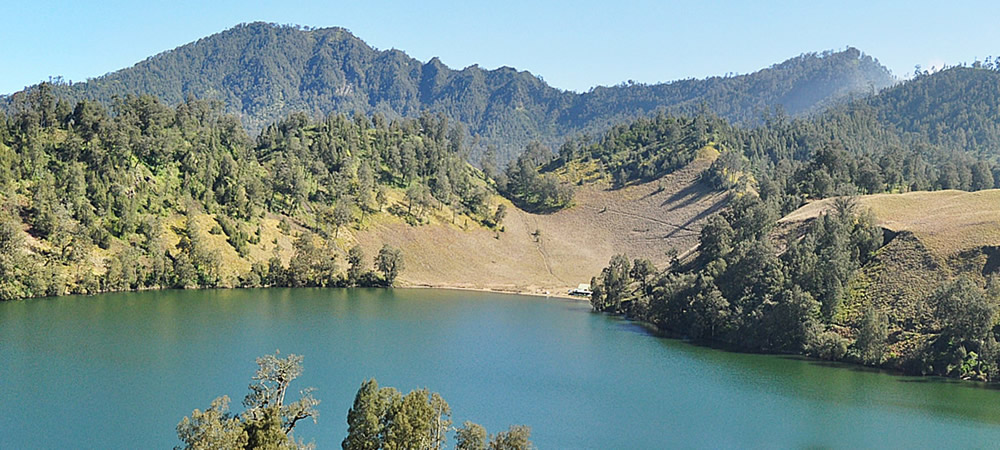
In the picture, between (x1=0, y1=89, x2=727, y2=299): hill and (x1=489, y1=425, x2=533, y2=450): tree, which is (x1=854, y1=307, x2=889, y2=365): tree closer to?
(x1=489, y1=425, x2=533, y2=450): tree

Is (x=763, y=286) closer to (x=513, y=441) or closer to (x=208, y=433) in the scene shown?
(x=513, y=441)

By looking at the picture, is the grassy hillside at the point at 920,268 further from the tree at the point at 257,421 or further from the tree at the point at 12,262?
the tree at the point at 12,262

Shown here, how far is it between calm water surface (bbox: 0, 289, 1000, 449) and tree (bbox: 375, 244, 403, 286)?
39520 mm

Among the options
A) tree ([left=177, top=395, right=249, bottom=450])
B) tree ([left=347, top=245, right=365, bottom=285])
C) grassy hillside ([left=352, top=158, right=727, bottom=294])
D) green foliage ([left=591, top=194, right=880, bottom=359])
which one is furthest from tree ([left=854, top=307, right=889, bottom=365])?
tree ([left=347, top=245, right=365, bottom=285])

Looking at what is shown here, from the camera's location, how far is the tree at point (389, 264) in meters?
151

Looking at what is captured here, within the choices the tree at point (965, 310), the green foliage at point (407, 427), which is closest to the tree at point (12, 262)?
the green foliage at point (407, 427)

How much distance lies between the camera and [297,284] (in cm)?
14350

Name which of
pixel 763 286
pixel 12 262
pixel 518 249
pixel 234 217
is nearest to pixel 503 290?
pixel 518 249

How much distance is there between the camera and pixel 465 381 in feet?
238

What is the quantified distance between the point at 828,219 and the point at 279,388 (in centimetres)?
8308

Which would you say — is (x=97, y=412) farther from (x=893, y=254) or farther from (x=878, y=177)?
(x=878, y=177)

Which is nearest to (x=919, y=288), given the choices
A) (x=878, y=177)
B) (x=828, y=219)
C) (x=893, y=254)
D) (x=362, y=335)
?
(x=893, y=254)

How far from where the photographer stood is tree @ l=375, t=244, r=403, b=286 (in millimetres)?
151250

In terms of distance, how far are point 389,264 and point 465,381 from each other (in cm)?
8063
